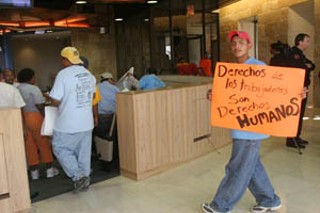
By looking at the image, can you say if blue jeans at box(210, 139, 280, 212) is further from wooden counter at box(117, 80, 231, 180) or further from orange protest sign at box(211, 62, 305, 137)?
wooden counter at box(117, 80, 231, 180)

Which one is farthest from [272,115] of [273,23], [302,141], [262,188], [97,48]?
[97,48]

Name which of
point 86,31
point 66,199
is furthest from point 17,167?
point 86,31

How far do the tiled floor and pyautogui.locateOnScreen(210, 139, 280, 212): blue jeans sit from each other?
27 centimetres

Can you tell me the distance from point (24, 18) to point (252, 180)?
7.94 metres

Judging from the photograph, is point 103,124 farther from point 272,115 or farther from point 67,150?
point 272,115

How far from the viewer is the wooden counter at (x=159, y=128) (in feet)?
13.2

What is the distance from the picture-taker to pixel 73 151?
3.77 metres

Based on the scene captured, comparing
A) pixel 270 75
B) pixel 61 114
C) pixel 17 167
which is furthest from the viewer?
pixel 61 114

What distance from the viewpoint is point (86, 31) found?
1057 centimetres

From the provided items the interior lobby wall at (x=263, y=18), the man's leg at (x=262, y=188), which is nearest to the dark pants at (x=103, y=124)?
the man's leg at (x=262, y=188)

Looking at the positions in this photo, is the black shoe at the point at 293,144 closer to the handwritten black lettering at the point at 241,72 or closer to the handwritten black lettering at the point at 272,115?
the handwritten black lettering at the point at 272,115

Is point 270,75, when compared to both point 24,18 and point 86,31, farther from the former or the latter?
point 86,31

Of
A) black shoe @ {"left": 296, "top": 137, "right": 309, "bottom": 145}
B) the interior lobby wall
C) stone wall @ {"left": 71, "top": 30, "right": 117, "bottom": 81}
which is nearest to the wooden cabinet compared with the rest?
black shoe @ {"left": 296, "top": 137, "right": 309, "bottom": 145}

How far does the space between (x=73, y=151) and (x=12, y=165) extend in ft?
2.31
